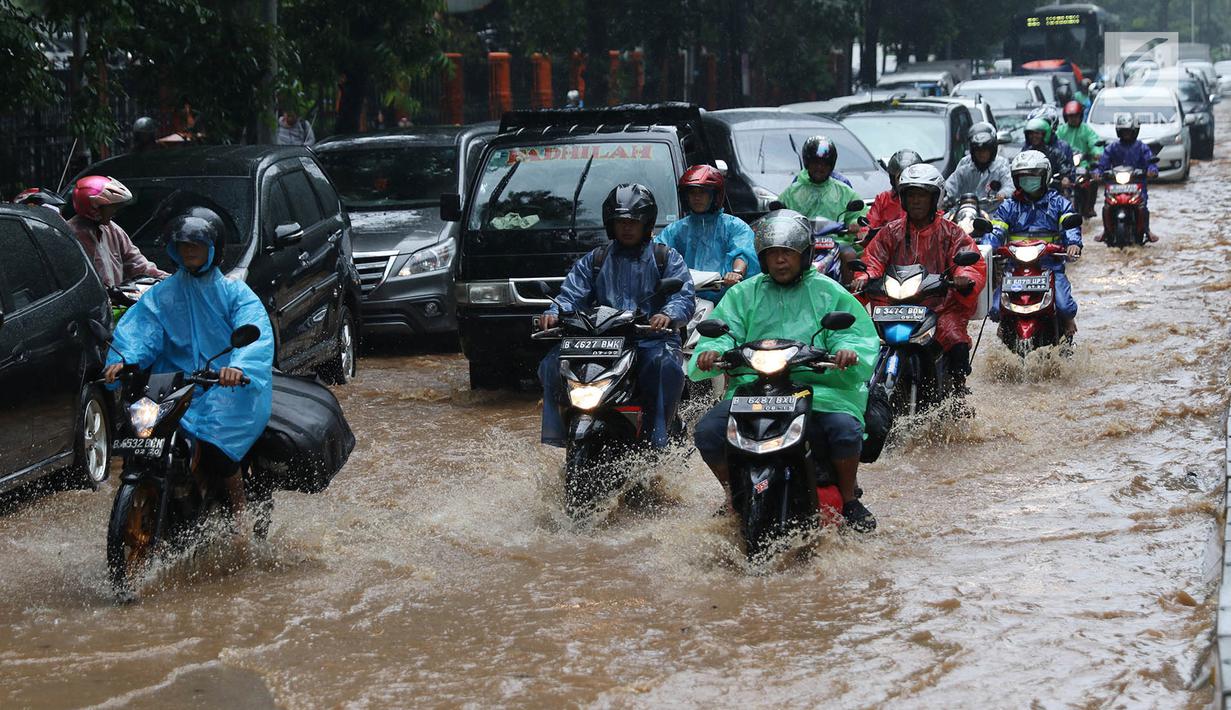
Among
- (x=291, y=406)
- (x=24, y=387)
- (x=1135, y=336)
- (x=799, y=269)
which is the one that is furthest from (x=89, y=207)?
(x=1135, y=336)

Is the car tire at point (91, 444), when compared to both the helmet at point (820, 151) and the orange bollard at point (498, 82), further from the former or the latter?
the orange bollard at point (498, 82)

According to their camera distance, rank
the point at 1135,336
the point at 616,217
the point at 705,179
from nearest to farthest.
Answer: the point at 616,217 → the point at 705,179 → the point at 1135,336

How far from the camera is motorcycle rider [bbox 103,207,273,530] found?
6.63 m

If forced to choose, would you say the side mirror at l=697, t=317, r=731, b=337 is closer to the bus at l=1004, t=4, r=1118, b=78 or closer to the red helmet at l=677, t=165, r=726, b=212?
the red helmet at l=677, t=165, r=726, b=212

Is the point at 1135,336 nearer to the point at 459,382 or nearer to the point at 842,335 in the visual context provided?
the point at 459,382

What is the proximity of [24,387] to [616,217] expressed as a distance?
113 inches

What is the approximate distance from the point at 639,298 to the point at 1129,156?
13.1 metres

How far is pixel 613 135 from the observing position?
1152cm

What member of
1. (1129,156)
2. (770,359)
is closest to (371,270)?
(770,359)

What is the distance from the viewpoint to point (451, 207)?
12078mm

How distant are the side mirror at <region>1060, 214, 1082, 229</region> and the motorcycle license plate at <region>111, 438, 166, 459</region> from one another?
6870 millimetres

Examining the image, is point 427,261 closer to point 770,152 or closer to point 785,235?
point 770,152

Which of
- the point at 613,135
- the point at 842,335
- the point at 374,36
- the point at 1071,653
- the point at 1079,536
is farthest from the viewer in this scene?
the point at 374,36

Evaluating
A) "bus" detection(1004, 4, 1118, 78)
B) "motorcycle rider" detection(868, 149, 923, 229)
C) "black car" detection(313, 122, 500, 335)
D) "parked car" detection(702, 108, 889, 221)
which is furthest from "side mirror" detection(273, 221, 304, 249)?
"bus" detection(1004, 4, 1118, 78)
